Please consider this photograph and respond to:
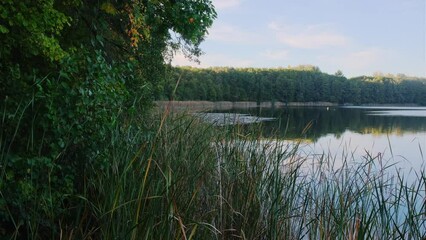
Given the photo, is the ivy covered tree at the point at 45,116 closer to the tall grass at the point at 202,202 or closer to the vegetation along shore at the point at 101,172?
the vegetation along shore at the point at 101,172

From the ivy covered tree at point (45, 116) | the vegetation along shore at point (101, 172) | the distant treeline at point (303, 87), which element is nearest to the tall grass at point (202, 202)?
the vegetation along shore at point (101, 172)

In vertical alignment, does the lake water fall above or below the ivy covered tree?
below

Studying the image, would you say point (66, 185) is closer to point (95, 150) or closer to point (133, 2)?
point (95, 150)

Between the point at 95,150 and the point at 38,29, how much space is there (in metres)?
1.11

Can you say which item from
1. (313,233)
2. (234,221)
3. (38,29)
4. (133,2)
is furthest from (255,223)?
(133,2)

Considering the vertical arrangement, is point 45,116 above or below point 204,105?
above

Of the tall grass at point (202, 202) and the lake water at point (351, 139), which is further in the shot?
the lake water at point (351, 139)

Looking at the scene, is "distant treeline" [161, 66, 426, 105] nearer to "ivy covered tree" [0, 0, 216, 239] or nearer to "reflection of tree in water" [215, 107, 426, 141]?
"reflection of tree in water" [215, 107, 426, 141]

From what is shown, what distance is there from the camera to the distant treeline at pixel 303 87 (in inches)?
3292

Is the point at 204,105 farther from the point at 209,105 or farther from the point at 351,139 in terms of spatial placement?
the point at 351,139

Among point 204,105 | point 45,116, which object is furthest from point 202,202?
point 204,105

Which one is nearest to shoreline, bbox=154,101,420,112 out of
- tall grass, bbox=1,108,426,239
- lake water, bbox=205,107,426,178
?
tall grass, bbox=1,108,426,239

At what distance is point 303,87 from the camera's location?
4023 inches

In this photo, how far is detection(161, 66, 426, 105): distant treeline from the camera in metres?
83.6
